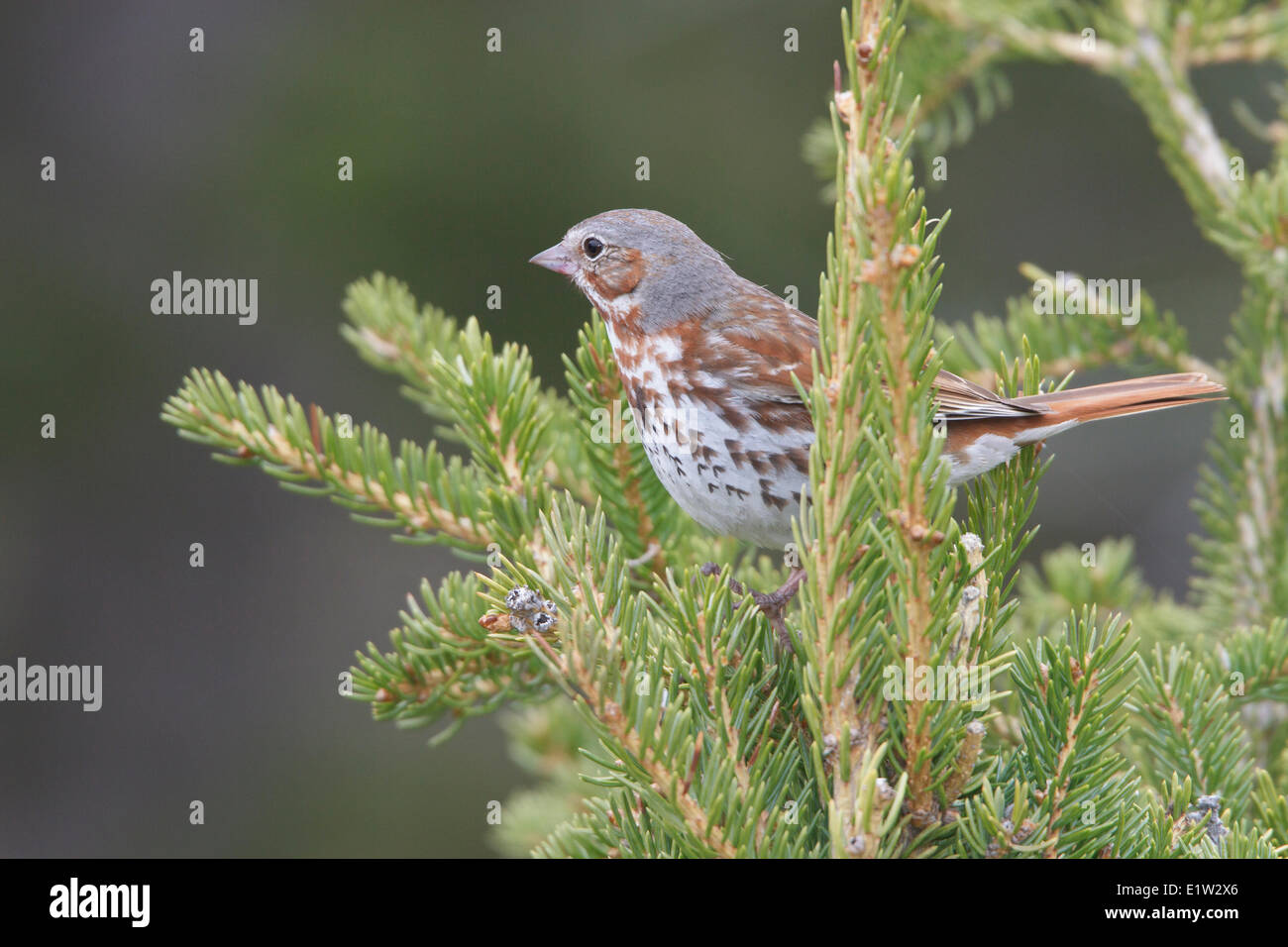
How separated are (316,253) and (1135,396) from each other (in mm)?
3769

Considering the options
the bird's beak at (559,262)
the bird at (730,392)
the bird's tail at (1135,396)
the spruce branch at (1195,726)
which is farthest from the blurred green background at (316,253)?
the spruce branch at (1195,726)

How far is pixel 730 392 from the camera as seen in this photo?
8.95ft

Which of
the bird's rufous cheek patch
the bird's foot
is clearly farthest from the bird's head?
the bird's foot

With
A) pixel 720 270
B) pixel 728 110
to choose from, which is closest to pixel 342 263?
pixel 728 110

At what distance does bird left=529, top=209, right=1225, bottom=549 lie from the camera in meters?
2.53

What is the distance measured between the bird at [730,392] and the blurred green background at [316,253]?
218cm

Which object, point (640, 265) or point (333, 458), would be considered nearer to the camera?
point (333, 458)

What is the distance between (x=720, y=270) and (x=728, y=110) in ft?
9.08

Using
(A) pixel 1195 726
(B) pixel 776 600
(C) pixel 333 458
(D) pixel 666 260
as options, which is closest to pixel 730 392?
(D) pixel 666 260

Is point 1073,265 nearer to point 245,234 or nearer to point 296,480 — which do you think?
point 245,234

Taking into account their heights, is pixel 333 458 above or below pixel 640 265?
below

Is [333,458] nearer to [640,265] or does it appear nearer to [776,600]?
[776,600]

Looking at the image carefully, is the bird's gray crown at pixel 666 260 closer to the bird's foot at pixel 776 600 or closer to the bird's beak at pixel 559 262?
the bird's beak at pixel 559 262

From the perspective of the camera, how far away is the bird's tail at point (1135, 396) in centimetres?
263
